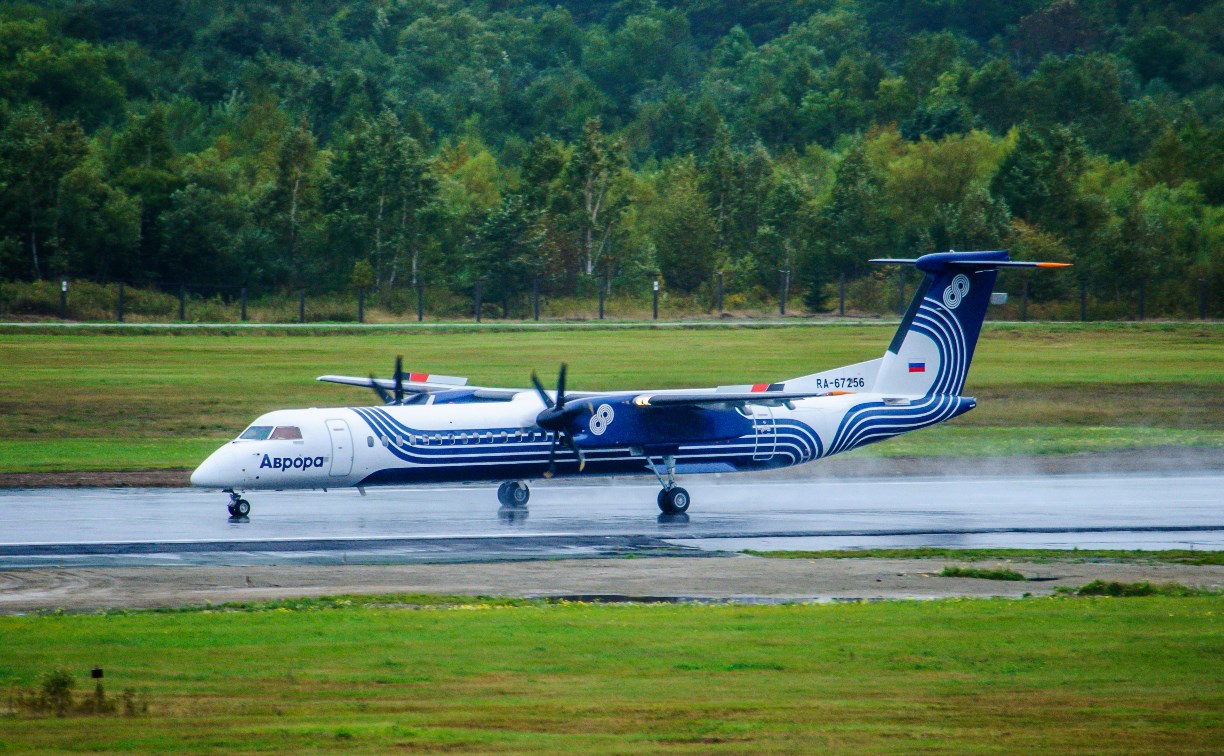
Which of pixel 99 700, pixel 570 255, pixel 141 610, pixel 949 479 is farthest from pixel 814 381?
pixel 570 255

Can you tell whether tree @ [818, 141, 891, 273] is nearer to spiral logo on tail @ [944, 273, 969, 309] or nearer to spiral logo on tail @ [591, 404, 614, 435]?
spiral logo on tail @ [944, 273, 969, 309]

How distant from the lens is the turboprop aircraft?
27.8 metres

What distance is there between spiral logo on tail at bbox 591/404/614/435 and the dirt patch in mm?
6452

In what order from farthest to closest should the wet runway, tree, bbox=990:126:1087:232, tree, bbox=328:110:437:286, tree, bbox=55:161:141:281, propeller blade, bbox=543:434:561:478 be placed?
tree, bbox=990:126:1087:232
tree, bbox=328:110:437:286
tree, bbox=55:161:141:281
propeller blade, bbox=543:434:561:478
the wet runway

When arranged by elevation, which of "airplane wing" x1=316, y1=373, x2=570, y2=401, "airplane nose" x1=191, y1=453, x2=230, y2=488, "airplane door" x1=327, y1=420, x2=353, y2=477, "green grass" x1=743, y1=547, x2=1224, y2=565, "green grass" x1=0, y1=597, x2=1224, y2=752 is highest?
"airplane wing" x1=316, y1=373, x2=570, y2=401

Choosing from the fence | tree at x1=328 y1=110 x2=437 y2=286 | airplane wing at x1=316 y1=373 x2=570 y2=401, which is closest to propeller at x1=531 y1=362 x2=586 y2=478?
airplane wing at x1=316 y1=373 x2=570 y2=401

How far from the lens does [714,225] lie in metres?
82.8

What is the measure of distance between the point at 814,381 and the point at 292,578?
14.9 m

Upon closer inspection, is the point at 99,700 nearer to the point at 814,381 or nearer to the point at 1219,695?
the point at 1219,695

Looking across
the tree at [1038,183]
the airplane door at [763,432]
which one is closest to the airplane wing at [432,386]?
the airplane door at [763,432]

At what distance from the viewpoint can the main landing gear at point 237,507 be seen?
27.3m

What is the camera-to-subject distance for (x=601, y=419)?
1150 inches

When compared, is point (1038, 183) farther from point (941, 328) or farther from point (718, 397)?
point (718, 397)

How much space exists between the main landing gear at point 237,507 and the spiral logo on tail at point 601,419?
6998 mm
